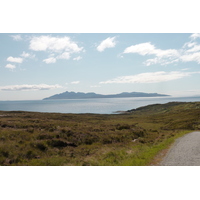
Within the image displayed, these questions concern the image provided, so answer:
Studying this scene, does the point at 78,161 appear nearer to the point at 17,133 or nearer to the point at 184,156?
the point at 184,156

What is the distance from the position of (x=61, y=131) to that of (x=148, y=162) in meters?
17.0

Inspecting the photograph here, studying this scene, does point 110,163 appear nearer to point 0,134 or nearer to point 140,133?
point 0,134

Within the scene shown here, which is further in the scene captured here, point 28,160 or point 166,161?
point 28,160

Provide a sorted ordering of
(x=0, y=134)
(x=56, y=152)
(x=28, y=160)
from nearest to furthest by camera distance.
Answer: (x=28, y=160) < (x=56, y=152) < (x=0, y=134)

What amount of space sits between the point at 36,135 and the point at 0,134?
4.58m

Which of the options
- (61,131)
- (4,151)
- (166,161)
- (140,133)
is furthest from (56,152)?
(140,133)

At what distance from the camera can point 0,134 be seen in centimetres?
2150

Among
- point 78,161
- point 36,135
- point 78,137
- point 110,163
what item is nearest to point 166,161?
point 110,163

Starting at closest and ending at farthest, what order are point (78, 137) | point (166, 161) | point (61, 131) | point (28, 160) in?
1. point (166, 161)
2. point (28, 160)
3. point (78, 137)
4. point (61, 131)

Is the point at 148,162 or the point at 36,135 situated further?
the point at 36,135

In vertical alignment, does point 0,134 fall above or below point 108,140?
above

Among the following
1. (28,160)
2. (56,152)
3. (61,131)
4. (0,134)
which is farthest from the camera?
(61,131)

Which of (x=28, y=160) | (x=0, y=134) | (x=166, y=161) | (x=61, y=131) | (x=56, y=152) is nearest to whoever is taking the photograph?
(x=166, y=161)

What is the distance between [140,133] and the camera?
113ft
